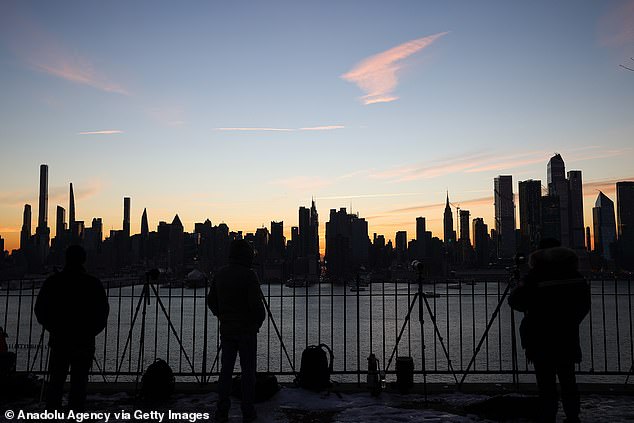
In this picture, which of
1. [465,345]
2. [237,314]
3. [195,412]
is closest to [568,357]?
[237,314]

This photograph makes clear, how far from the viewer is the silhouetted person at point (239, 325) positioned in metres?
6.04

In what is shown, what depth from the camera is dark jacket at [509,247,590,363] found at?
16.8 ft

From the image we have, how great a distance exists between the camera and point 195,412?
6457mm

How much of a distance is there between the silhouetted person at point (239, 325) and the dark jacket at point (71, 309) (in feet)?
4.19

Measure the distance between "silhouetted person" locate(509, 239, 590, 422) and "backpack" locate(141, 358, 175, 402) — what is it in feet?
14.7

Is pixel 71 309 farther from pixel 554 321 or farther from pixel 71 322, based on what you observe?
pixel 554 321

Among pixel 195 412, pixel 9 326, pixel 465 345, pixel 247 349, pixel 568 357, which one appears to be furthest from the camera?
pixel 9 326

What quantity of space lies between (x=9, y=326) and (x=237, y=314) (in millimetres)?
67502

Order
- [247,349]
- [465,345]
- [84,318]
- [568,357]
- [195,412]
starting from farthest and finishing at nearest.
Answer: [465,345], [195,412], [247,349], [84,318], [568,357]

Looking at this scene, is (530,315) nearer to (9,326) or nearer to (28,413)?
(28,413)

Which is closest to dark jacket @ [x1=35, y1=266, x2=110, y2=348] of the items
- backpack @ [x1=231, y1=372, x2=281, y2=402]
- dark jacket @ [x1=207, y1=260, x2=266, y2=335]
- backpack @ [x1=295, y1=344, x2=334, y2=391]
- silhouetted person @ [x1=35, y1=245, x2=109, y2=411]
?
silhouetted person @ [x1=35, y1=245, x2=109, y2=411]

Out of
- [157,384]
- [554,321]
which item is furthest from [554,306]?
[157,384]

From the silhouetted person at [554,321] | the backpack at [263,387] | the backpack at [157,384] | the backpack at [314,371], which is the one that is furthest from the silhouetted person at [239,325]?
the silhouetted person at [554,321]

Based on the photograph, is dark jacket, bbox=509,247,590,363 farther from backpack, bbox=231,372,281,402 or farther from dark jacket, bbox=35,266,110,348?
dark jacket, bbox=35,266,110,348
